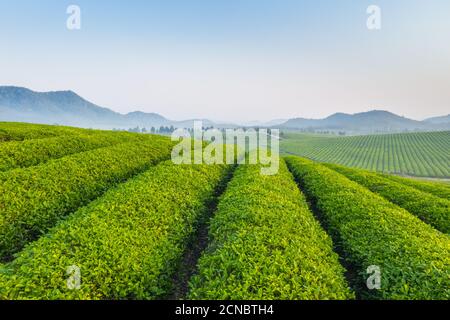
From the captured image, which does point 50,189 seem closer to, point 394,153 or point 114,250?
point 114,250

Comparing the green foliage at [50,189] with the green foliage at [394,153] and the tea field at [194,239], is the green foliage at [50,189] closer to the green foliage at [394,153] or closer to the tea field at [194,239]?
the tea field at [194,239]

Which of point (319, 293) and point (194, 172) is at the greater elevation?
point (194, 172)

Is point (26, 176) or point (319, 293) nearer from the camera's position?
point (319, 293)

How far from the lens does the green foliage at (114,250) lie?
6969 millimetres

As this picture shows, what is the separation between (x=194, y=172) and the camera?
18.9 meters

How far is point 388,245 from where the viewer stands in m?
10.0

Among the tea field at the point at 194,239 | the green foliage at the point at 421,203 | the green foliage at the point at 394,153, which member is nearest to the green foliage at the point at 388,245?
the tea field at the point at 194,239

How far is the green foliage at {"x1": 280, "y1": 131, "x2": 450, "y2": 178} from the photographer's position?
112012 mm

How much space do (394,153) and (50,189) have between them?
162 m

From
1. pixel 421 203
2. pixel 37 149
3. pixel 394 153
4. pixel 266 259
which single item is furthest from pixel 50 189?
pixel 394 153

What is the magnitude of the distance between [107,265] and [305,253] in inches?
237

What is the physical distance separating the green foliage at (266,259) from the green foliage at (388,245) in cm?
108
